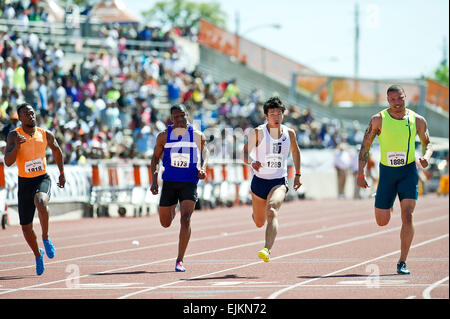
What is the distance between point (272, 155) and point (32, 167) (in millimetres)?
2894

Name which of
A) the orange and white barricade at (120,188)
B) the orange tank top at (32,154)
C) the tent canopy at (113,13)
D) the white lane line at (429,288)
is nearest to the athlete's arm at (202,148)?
the orange tank top at (32,154)

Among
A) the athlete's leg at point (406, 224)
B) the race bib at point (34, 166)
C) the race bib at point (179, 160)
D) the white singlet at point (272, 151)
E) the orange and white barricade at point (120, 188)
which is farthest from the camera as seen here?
the orange and white barricade at point (120, 188)

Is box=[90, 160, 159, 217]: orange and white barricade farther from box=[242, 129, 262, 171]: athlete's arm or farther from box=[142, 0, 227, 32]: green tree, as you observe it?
box=[142, 0, 227, 32]: green tree

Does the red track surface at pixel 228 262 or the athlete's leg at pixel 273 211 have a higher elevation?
the athlete's leg at pixel 273 211

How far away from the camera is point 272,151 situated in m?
13.2

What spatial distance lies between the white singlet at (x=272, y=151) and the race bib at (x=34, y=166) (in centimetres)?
258

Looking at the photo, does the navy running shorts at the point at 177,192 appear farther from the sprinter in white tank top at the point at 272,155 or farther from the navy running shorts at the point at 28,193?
the navy running shorts at the point at 28,193

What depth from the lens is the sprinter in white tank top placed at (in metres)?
13.0

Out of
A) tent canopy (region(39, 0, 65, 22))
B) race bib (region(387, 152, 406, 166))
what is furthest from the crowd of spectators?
race bib (region(387, 152, 406, 166))

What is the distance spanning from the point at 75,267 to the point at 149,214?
1395 centimetres

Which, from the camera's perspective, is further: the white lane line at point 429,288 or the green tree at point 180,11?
the green tree at point 180,11

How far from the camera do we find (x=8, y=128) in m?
21.1

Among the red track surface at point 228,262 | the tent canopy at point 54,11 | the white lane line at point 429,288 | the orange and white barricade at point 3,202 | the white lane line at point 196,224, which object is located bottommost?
the white lane line at point 196,224

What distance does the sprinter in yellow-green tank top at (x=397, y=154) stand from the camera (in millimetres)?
12195
